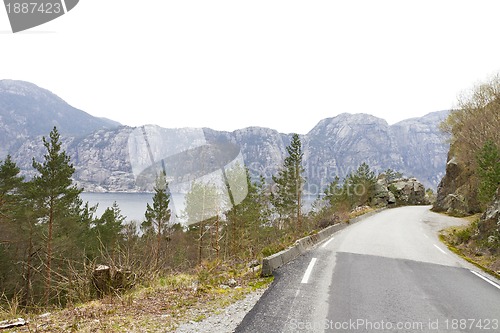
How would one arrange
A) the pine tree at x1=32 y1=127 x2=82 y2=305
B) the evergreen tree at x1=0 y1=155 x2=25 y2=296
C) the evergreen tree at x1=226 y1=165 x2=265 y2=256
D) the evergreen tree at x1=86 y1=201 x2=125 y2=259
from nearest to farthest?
the evergreen tree at x1=0 y1=155 x2=25 y2=296 → the pine tree at x1=32 y1=127 x2=82 y2=305 → the evergreen tree at x1=226 y1=165 x2=265 y2=256 → the evergreen tree at x1=86 y1=201 x2=125 y2=259

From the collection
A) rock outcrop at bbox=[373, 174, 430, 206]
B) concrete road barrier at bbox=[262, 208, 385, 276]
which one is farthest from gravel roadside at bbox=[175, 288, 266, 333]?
rock outcrop at bbox=[373, 174, 430, 206]

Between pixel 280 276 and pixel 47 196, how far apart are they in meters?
26.8

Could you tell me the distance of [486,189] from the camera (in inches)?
834

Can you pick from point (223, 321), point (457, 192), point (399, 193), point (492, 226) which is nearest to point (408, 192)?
point (399, 193)

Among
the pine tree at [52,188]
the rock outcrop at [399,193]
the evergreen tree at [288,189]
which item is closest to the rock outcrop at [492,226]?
the evergreen tree at [288,189]

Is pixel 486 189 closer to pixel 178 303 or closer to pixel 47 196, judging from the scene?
pixel 178 303

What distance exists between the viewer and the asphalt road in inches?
172

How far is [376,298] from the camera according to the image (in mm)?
5594

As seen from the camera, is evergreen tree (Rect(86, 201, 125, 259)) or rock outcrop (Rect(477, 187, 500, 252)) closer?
rock outcrop (Rect(477, 187, 500, 252))

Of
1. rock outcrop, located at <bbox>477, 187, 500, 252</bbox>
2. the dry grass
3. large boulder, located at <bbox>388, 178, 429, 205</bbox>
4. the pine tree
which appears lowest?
large boulder, located at <bbox>388, 178, 429, 205</bbox>

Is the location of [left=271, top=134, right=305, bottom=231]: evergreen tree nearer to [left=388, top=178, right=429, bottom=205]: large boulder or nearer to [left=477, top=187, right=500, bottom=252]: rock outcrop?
[left=477, top=187, right=500, bottom=252]: rock outcrop

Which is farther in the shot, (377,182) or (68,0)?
(377,182)

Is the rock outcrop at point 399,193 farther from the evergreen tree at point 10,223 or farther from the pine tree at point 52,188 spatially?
the evergreen tree at point 10,223

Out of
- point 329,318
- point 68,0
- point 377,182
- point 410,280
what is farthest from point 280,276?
point 377,182
